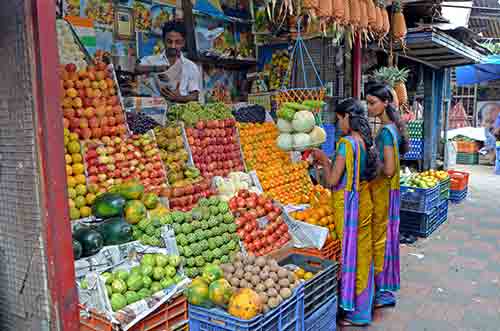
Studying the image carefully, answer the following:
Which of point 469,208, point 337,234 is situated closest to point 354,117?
point 337,234

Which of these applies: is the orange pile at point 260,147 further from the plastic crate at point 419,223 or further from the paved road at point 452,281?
the plastic crate at point 419,223

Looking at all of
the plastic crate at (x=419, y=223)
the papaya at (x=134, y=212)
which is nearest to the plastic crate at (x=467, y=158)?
the plastic crate at (x=419, y=223)

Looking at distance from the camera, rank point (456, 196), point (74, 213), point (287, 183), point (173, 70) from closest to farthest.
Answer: point (74, 213) → point (287, 183) → point (173, 70) → point (456, 196)

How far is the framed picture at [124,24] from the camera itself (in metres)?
4.97

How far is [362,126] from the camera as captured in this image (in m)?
3.34

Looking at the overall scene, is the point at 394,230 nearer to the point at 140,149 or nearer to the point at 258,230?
the point at 258,230

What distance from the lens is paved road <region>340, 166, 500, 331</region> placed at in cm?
370

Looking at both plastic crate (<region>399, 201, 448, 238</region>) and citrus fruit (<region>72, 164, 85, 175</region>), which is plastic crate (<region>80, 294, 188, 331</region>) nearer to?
citrus fruit (<region>72, 164, 85, 175</region>)

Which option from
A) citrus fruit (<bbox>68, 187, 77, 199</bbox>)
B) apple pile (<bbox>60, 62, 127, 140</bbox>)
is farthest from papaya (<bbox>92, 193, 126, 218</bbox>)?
apple pile (<bbox>60, 62, 127, 140</bbox>)

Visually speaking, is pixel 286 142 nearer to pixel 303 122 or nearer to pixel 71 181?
pixel 303 122

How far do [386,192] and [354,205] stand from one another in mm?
660

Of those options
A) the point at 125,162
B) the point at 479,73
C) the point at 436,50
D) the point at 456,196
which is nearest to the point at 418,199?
the point at 456,196

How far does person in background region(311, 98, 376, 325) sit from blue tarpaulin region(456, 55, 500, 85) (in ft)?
36.6

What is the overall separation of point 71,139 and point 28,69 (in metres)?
1.42
